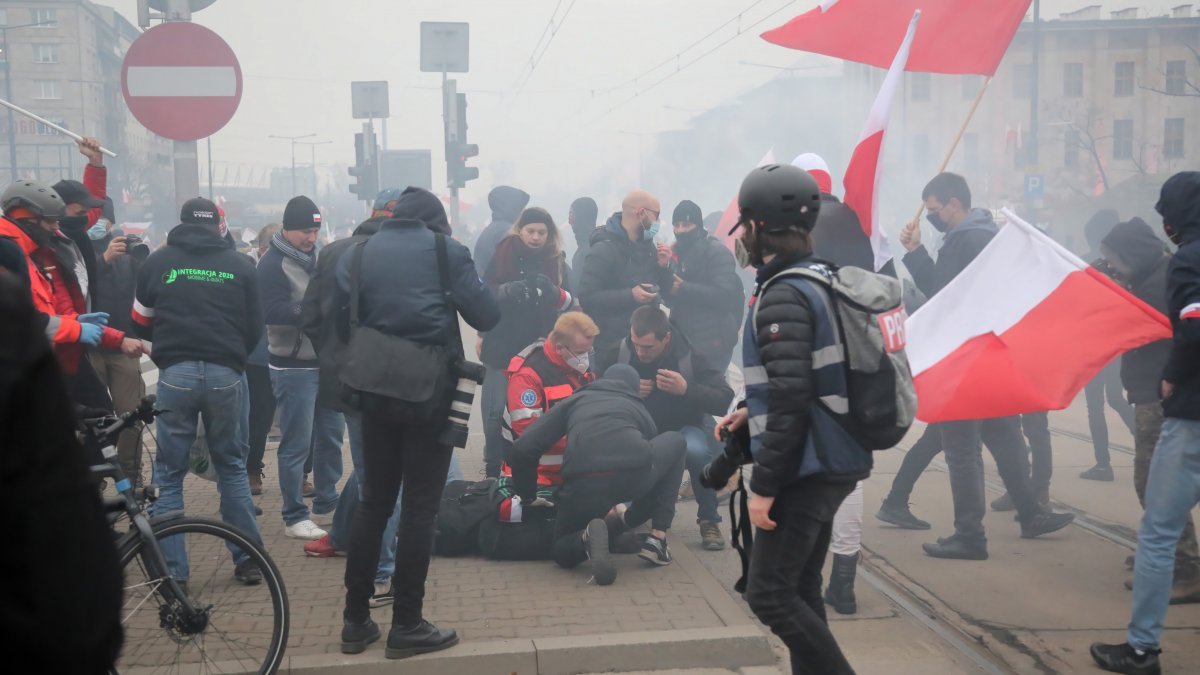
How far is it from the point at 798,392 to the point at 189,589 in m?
2.22

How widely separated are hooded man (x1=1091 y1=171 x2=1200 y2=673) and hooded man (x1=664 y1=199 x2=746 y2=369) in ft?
13.6

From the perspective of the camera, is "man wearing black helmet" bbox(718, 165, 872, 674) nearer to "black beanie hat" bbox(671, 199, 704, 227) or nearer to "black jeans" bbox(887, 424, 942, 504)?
"black jeans" bbox(887, 424, 942, 504)

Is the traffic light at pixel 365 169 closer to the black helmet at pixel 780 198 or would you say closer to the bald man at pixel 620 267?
the bald man at pixel 620 267

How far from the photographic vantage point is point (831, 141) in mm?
65438

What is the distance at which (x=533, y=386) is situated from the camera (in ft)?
21.4

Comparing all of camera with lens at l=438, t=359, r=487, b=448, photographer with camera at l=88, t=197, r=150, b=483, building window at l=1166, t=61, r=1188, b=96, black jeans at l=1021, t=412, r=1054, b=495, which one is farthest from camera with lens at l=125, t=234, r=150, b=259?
building window at l=1166, t=61, r=1188, b=96

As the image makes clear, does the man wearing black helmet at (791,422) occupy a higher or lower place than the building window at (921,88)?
lower

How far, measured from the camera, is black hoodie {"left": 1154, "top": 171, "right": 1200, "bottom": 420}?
14.4 feet

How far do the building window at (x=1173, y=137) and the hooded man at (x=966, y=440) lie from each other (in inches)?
2498

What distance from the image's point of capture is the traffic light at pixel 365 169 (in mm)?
21266

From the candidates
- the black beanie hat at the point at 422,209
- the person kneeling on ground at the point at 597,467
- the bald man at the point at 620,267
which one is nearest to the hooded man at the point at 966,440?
the person kneeling on ground at the point at 597,467

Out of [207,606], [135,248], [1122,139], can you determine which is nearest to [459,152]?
[135,248]

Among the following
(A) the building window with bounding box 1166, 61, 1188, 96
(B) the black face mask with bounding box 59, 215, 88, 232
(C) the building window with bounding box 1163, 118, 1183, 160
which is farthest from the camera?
(C) the building window with bounding box 1163, 118, 1183, 160

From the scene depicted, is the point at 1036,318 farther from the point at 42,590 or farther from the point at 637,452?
the point at 42,590
